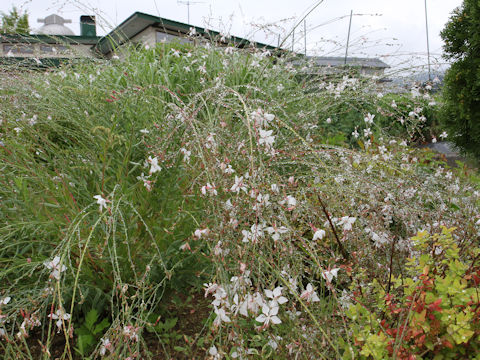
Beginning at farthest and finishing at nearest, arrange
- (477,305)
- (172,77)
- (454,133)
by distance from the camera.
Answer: (454,133), (172,77), (477,305)

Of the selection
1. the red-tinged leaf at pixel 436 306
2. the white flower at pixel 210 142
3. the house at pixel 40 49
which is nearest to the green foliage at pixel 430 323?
the red-tinged leaf at pixel 436 306

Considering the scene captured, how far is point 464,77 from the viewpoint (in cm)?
374

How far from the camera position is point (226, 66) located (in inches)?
139

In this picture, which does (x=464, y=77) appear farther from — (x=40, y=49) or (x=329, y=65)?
(x=40, y=49)

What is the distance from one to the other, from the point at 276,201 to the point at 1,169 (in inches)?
60.1

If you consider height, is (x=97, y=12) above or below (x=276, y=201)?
above

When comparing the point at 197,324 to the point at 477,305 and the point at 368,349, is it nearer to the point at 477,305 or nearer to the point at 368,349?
the point at 368,349

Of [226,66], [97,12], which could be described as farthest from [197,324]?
[97,12]

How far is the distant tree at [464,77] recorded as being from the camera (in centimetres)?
362

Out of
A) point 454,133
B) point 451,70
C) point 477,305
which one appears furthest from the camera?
point 454,133

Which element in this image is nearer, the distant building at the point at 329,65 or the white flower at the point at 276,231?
the white flower at the point at 276,231

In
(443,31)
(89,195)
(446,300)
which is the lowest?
(446,300)

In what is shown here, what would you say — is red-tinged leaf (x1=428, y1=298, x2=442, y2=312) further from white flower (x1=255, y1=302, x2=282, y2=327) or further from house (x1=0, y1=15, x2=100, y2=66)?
house (x1=0, y1=15, x2=100, y2=66)

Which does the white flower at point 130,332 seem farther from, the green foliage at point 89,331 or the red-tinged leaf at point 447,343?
the red-tinged leaf at point 447,343
